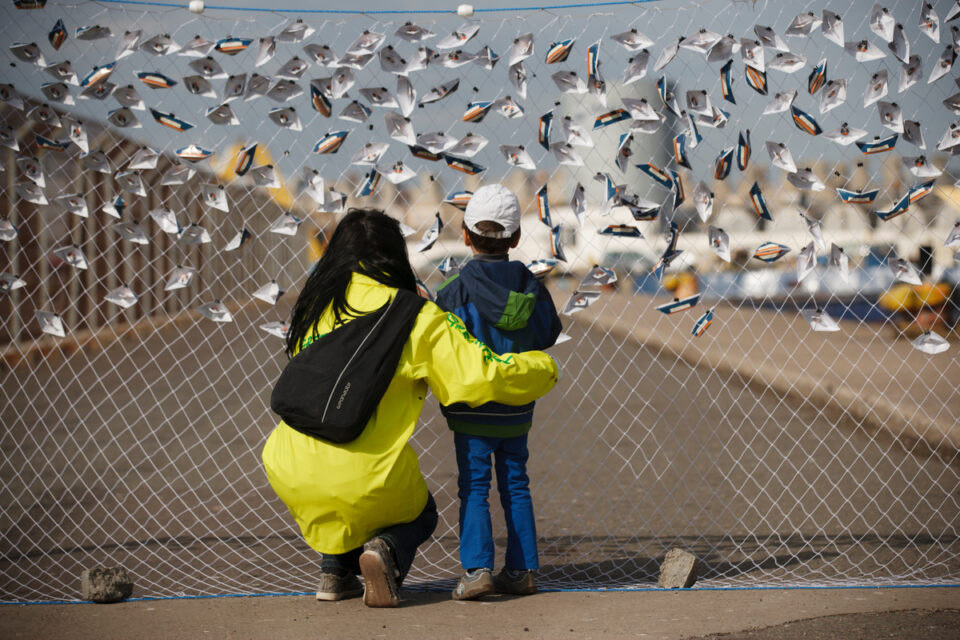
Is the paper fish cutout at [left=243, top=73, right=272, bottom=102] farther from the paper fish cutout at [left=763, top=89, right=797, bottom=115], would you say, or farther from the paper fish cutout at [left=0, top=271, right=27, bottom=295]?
the paper fish cutout at [left=763, top=89, right=797, bottom=115]

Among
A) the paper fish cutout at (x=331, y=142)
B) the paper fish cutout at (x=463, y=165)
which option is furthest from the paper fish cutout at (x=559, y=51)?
the paper fish cutout at (x=331, y=142)

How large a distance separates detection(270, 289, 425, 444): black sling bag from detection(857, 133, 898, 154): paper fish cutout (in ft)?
6.00

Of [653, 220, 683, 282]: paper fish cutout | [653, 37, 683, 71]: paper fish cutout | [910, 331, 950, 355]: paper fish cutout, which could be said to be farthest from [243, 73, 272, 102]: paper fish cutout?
[910, 331, 950, 355]: paper fish cutout

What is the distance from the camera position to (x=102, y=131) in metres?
4.11

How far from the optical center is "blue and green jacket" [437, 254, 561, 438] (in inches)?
114

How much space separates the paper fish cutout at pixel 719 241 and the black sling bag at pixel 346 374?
133 centimetres

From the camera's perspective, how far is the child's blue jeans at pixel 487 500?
9.54 feet

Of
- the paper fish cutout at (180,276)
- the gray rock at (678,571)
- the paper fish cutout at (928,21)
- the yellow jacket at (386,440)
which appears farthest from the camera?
the paper fish cutout at (180,276)

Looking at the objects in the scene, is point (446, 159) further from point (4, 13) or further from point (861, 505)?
point (861, 505)

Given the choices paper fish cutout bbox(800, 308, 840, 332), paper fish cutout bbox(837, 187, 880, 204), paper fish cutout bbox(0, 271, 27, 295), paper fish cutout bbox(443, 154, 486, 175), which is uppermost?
paper fish cutout bbox(443, 154, 486, 175)

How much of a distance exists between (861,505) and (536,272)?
89.6 inches

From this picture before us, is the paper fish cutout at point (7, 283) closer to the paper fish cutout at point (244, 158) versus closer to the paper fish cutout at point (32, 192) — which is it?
the paper fish cutout at point (32, 192)

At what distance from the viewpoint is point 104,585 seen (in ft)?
9.64

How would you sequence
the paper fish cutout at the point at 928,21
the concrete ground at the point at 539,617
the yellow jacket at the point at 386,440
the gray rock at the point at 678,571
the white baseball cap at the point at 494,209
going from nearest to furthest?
the concrete ground at the point at 539,617 < the yellow jacket at the point at 386,440 < the white baseball cap at the point at 494,209 < the gray rock at the point at 678,571 < the paper fish cutout at the point at 928,21
